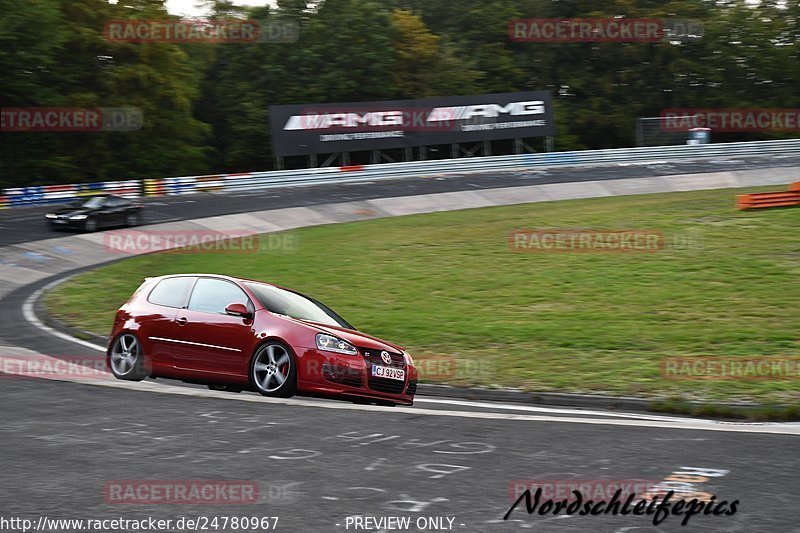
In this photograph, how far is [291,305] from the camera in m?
10.9

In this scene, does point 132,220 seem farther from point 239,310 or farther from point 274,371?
point 274,371

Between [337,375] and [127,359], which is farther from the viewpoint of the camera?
[127,359]

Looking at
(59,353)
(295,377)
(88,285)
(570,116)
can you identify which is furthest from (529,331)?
(570,116)

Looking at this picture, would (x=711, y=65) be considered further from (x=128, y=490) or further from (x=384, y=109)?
(x=128, y=490)

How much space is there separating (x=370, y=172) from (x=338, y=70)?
16.5 meters

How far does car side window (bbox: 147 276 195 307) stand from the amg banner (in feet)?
119

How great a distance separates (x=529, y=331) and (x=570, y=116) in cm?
5370

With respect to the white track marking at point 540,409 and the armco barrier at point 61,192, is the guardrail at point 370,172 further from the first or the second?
the white track marking at point 540,409

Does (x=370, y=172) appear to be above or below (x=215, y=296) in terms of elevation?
above

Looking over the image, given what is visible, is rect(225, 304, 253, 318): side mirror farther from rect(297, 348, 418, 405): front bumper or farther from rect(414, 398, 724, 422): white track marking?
rect(414, 398, 724, 422): white track marking

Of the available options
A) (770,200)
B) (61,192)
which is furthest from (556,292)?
(61,192)

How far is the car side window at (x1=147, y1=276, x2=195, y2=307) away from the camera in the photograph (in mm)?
11039

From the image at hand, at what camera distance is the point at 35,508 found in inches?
240

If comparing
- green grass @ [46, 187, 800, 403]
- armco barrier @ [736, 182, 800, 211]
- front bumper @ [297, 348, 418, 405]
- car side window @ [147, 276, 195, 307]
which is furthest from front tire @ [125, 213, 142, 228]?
front bumper @ [297, 348, 418, 405]
